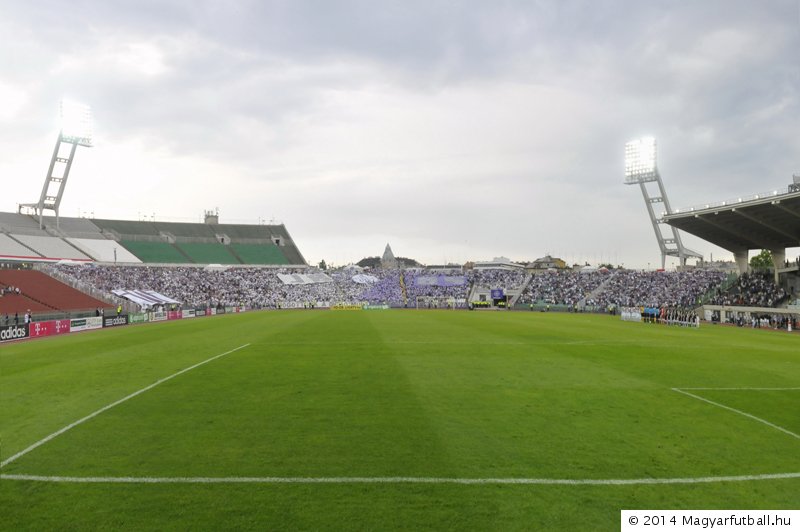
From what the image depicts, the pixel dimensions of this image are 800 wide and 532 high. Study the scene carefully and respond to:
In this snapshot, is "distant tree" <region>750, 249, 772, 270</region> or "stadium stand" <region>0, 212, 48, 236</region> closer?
"stadium stand" <region>0, 212, 48, 236</region>

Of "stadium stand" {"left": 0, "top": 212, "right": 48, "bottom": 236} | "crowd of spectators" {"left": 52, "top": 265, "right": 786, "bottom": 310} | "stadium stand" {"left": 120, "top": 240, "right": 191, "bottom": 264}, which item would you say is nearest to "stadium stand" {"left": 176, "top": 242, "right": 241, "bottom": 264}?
"stadium stand" {"left": 120, "top": 240, "right": 191, "bottom": 264}

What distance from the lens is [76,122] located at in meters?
74.3

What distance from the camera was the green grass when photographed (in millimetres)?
6262

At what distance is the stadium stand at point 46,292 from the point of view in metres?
49.2

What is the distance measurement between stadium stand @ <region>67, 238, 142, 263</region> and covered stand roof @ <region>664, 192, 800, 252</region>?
79.7m

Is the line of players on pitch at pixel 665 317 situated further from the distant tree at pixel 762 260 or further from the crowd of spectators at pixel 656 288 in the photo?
the distant tree at pixel 762 260

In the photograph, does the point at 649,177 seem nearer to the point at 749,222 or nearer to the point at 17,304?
the point at 749,222

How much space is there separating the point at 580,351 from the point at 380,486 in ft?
56.1

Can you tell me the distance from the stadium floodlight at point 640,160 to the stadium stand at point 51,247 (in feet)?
298

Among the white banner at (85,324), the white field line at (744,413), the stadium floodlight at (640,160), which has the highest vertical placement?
the stadium floodlight at (640,160)

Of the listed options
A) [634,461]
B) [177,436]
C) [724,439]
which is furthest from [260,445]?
[724,439]

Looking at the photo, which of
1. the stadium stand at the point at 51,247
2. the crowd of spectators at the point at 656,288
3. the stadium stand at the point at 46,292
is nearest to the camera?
the stadium stand at the point at 46,292

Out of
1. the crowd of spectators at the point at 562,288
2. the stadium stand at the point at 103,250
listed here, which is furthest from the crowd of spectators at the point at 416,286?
the stadium stand at the point at 103,250

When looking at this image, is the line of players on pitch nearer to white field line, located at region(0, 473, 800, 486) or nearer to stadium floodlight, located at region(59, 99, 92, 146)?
white field line, located at region(0, 473, 800, 486)
